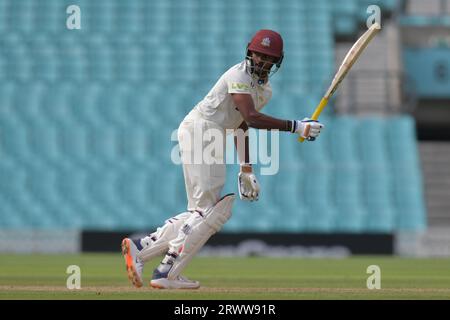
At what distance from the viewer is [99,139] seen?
624 inches

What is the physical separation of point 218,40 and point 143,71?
1.38 m

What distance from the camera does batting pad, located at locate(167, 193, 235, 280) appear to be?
6551 millimetres

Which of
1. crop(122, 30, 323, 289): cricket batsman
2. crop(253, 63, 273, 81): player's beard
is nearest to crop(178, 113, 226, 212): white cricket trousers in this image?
crop(122, 30, 323, 289): cricket batsman

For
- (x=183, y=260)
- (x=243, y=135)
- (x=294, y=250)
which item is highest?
(x=243, y=135)

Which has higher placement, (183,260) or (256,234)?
(183,260)

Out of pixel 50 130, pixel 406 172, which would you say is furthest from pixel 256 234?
pixel 50 130

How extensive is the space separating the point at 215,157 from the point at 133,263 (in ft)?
2.81

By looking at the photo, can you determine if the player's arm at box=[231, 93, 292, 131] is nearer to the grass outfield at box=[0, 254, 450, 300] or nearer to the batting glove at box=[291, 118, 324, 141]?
the batting glove at box=[291, 118, 324, 141]

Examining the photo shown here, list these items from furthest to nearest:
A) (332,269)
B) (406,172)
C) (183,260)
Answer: (406,172) → (332,269) → (183,260)

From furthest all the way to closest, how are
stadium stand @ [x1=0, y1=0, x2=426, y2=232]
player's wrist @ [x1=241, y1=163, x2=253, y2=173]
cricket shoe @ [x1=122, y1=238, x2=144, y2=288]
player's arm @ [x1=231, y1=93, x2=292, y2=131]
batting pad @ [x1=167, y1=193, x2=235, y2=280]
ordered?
1. stadium stand @ [x1=0, y1=0, x2=426, y2=232]
2. player's wrist @ [x1=241, y1=163, x2=253, y2=173]
3. cricket shoe @ [x1=122, y1=238, x2=144, y2=288]
4. batting pad @ [x1=167, y1=193, x2=235, y2=280]
5. player's arm @ [x1=231, y1=93, x2=292, y2=131]

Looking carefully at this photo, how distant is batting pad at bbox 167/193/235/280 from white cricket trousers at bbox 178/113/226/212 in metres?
0.07

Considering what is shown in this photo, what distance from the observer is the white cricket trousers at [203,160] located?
6.59 metres

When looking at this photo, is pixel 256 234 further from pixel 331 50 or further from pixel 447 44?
pixel 447 44
